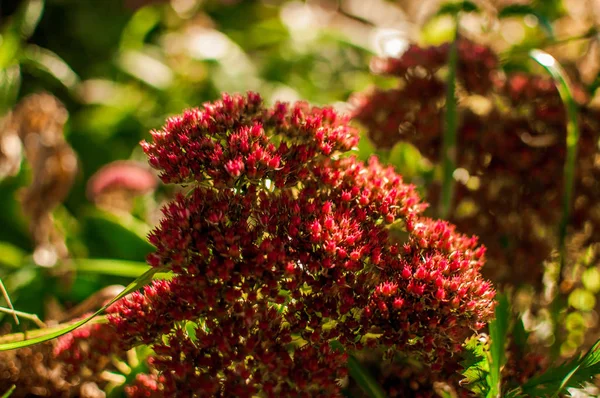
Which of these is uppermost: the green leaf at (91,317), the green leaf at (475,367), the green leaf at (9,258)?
the green leaf at (9,258)

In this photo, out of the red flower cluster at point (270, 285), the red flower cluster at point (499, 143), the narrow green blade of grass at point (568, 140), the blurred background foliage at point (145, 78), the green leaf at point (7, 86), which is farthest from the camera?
the green leaf at point (7, 86)

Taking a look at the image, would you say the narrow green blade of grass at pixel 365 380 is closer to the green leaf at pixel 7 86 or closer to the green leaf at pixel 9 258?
the green leaf at pixel 9 258

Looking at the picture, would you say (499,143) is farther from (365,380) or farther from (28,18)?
(28,18)

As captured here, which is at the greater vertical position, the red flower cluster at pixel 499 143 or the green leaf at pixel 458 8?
the green leaf at pixel 458 8

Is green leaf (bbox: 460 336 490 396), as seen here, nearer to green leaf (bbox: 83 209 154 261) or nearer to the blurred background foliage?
the blurred background foliage

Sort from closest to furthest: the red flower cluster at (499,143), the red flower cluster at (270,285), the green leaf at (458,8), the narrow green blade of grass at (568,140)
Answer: the red flower cluster at (270,285), the narrow green blade of grass at (568,140), the red flower cluster at (499,143), the green leaf at (458,8)

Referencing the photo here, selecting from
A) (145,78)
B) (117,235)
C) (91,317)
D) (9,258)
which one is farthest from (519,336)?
(145,78)

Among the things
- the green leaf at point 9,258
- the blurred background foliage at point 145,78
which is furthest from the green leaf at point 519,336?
the green leaf at point 9,258

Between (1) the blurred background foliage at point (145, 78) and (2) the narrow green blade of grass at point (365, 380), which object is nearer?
(2) the narrow green blade of grass at point (365, 380)
